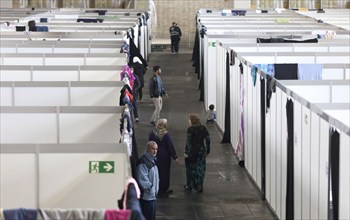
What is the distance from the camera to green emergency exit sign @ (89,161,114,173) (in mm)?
8031

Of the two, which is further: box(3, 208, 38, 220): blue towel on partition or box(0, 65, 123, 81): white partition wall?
box(0, 65, 123, 81): white partition wall

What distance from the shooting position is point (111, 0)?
49.6 metres

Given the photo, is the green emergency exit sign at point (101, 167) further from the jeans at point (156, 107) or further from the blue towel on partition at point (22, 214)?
the jeans at point (156, 107)

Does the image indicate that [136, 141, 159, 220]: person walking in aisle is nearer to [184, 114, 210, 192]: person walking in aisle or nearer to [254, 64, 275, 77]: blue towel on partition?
[184, 114, 210, 192]: person walking in aisle

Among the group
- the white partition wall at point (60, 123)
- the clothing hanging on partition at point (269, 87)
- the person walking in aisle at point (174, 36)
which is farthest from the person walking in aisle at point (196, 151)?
the person walking in aisle at point (174, 36)

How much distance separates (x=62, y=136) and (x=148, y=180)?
3.90ft

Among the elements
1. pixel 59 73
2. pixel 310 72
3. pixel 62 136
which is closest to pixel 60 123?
pixel 62 136

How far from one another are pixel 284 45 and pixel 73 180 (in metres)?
10.7

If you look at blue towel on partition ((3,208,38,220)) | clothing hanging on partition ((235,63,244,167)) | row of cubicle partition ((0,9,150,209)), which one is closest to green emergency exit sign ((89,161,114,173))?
row of cubicle partition ((0,9,150,209))

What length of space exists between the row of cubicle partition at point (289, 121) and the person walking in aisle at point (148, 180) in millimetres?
1679

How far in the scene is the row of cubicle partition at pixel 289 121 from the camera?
9.12 m

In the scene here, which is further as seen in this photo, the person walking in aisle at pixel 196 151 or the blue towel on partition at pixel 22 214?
the person walking in aisle at pixel 196 151

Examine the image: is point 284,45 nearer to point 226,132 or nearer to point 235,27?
point 226,132

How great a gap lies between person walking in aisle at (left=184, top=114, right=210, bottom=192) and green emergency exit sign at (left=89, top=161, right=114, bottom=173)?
568cm
